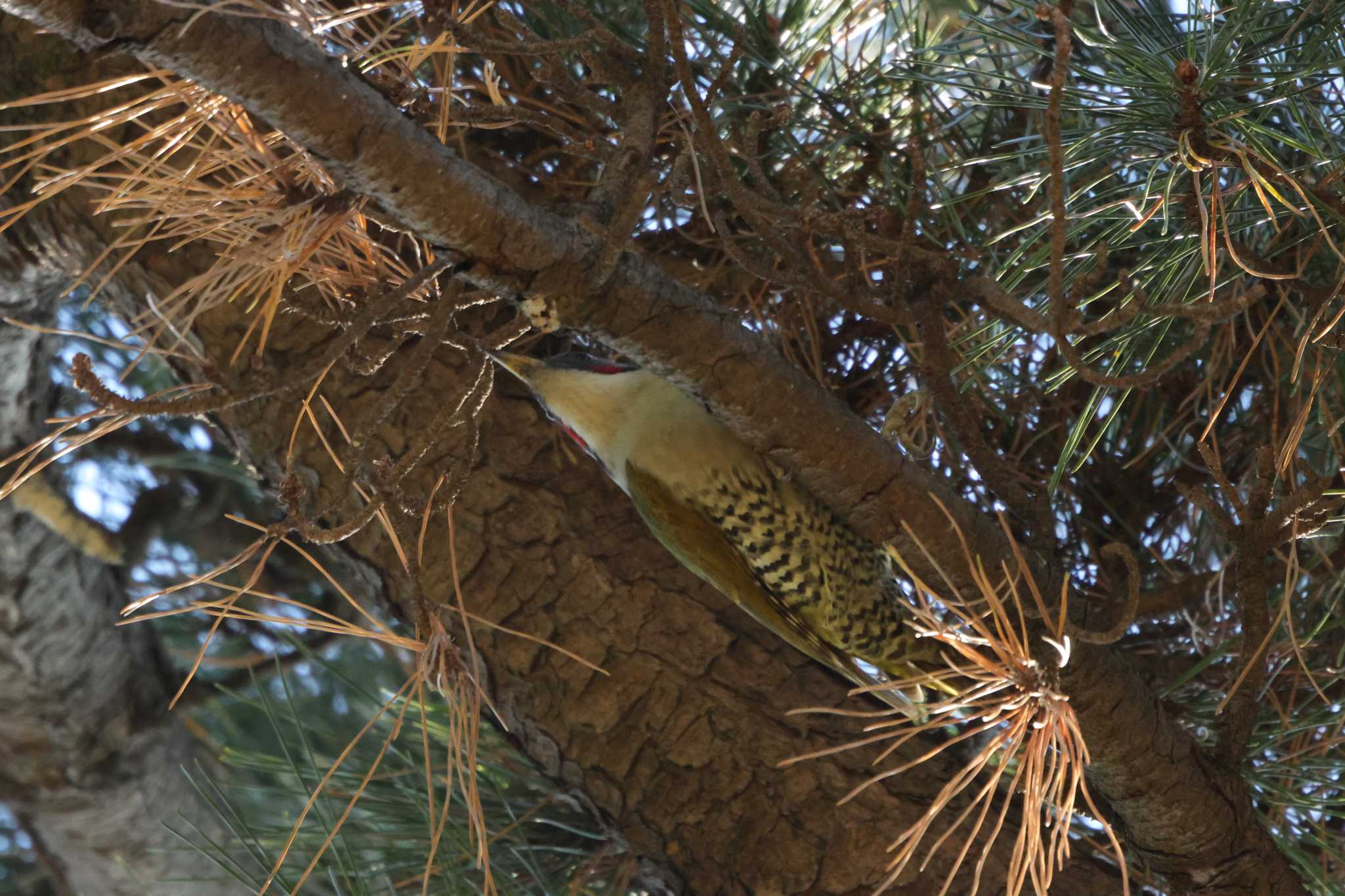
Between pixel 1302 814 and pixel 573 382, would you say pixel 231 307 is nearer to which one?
pixel 573 382

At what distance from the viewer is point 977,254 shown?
105cm

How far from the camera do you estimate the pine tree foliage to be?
2.62ft

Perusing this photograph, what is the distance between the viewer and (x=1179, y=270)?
3.09 feet

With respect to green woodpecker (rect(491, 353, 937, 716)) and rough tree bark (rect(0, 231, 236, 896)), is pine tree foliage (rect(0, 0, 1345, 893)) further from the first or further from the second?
rough tree bark (rect(0, 231, 236, 896))

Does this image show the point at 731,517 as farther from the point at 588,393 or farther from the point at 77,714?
the point at 77,714

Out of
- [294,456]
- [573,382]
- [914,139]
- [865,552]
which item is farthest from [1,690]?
[914,139]

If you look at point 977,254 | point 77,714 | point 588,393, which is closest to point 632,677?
point 588,393

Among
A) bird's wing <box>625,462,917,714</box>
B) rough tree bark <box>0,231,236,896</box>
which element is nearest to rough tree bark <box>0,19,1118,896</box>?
bird's wing <box>625,462,917,714</box>

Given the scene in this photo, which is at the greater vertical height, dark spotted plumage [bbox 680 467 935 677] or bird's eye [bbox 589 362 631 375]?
bird's eye [bbox 589 362 631 375]

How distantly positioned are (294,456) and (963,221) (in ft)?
2.59

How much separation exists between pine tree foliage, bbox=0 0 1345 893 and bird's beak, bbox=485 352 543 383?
0.08m

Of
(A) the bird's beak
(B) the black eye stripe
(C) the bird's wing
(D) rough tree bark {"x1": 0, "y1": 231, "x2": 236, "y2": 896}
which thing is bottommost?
(D) rough tree bark {"x1": 0, "y1": 231, "x2": 236, "y2": 896}

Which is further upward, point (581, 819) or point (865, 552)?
point (865, 552)

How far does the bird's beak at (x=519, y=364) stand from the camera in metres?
1.21
